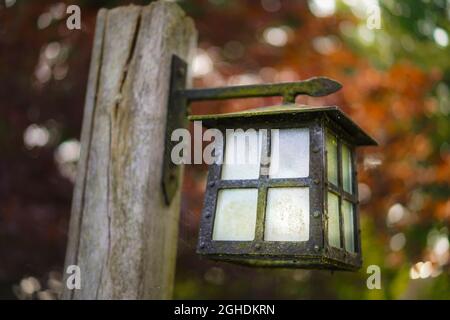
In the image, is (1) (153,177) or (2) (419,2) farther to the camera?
(2) (419,2)

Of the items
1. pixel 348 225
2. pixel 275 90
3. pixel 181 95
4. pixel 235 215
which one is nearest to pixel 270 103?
pixel 181 95

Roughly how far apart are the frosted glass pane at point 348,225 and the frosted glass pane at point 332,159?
0.35 feet

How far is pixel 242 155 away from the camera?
1.95 m

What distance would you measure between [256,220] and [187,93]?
2.31ft

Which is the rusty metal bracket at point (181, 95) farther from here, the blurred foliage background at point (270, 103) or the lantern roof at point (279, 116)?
the blurred foliage background at point (270, 103)

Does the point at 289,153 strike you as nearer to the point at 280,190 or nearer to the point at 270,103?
the point at 280,190

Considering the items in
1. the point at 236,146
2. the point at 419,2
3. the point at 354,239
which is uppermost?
the point at 419,2

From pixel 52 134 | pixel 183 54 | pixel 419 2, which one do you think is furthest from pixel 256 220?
pixel 52 134

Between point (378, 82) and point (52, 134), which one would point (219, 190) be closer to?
point (52, 134)

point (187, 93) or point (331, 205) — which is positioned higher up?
point (187, 93)

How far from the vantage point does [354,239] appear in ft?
6.89

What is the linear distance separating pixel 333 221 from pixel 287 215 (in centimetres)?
16

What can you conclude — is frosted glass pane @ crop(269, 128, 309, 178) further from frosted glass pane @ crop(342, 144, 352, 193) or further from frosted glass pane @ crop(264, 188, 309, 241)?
frosted glass pane @ crop(342, 144, 352, 193)

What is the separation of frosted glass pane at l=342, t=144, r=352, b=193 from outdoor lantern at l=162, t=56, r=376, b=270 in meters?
0.03
